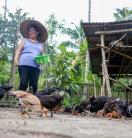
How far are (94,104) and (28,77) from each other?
1.85 metres

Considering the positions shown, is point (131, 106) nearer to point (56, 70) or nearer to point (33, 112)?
point (33, 112)

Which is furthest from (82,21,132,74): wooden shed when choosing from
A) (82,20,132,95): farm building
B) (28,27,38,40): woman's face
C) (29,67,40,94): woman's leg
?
(29,67,40,94): woman's leg

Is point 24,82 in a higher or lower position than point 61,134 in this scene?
higher

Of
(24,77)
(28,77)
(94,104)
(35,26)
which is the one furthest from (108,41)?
(24,77)

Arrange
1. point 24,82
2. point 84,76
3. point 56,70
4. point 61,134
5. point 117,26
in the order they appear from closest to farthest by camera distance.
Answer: point 61,134 < point 24,82 < point 117,26 < point 56,70 < point 84,76

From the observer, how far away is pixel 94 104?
28.9 feet

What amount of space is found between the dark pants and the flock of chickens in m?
0.27

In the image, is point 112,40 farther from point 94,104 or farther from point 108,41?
point 94,104

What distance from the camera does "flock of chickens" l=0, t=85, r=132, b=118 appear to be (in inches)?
271

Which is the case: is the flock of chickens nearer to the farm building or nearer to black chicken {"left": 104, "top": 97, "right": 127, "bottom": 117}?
black chicken {"left": 104, "top": 97, "right": 127, "bottom": 117}

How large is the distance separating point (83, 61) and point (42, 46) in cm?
1346

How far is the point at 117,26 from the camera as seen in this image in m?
9.65

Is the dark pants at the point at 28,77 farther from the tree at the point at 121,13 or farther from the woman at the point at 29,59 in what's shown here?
the tree at the point at 121,13

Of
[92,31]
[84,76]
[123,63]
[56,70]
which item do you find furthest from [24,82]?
[84,76]
